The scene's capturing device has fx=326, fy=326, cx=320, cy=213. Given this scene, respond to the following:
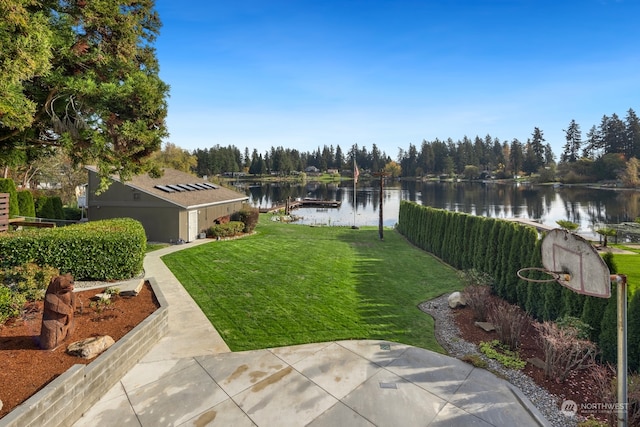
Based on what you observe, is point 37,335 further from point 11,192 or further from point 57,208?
point 57,208

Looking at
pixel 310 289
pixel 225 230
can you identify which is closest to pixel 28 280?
pixel 310 289

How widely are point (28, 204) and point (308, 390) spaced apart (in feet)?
76.1

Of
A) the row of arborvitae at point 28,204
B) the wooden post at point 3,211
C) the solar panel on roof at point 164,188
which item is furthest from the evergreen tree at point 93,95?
the row of arborvitae at point 28,204

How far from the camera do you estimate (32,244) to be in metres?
9.40

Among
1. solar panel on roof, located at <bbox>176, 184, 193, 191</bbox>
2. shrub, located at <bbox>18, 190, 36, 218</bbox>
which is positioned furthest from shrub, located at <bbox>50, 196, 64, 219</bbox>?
solar panel on roof, located at <bbox>176, 184, 193, 191</bbox>

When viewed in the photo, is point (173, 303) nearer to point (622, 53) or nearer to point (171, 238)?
point (171, 238)

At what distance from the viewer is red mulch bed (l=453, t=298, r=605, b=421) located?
546cm

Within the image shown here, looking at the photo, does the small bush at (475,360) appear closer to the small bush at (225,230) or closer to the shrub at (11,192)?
the small bush at (225,230)

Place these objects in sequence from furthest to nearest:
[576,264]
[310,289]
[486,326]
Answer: [310,289] < [486,326] < [576,264]

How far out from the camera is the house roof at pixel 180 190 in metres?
18.1

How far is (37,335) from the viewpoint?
608 centimetres

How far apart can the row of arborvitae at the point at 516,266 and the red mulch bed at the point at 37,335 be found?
9.13 meters

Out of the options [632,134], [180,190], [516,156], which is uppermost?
[632,134]

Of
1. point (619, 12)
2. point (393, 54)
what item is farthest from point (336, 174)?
point (619, 12)
